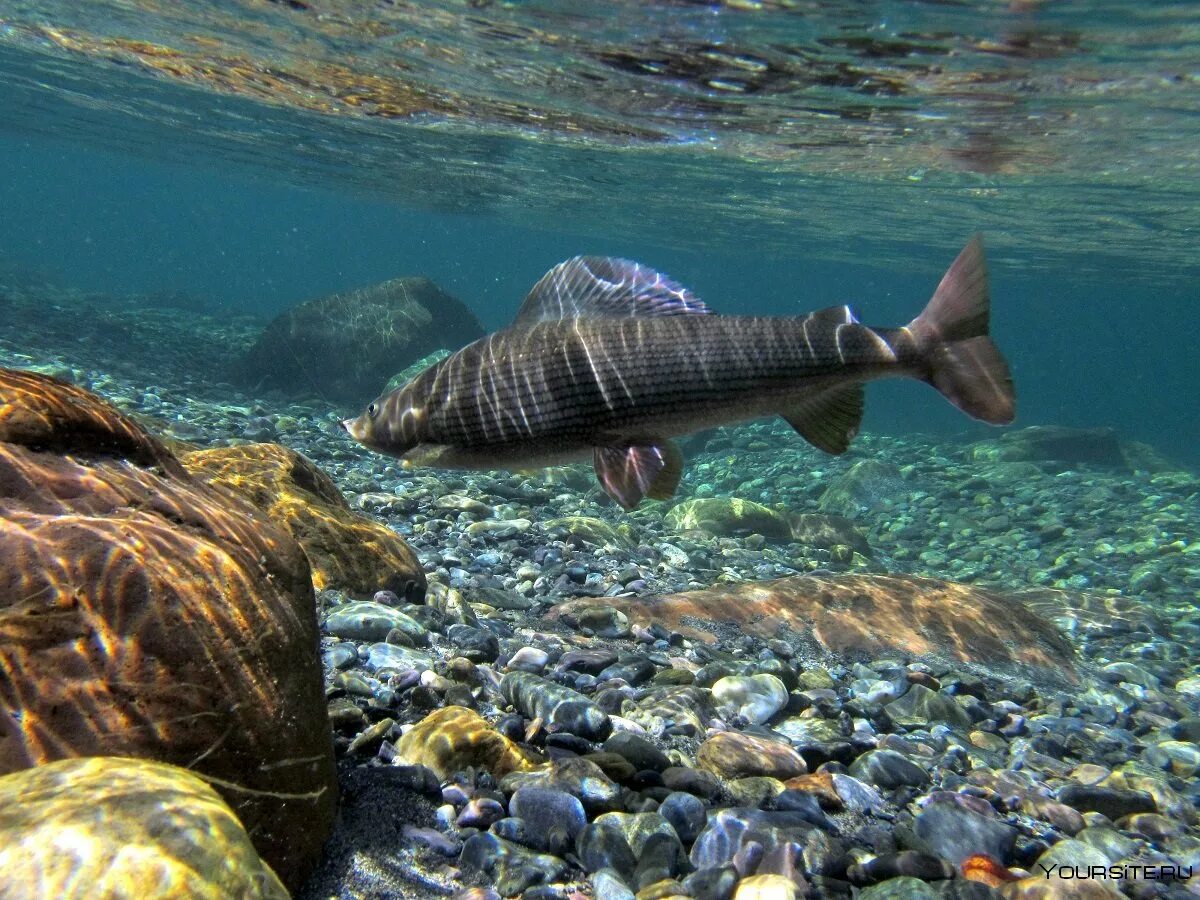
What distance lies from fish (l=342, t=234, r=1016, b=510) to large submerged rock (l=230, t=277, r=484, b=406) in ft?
58.4

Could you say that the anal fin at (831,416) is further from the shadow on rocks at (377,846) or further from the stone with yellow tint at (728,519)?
the stone with yellow tint at (728,519)

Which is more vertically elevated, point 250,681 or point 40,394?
point 40,394

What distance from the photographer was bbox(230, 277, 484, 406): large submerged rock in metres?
21.4

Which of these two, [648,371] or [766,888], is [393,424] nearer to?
[648,371]

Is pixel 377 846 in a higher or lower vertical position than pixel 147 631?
lower

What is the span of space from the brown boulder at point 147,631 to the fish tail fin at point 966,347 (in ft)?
10.4

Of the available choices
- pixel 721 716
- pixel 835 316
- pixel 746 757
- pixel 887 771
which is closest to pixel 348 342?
pixel 721 716

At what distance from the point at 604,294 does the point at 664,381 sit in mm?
688

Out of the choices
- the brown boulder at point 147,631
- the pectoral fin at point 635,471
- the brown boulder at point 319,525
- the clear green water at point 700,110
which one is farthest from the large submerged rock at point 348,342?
the brown boulder at point 147,631

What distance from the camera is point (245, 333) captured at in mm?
28078

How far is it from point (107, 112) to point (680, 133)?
Answer: 27.3 m

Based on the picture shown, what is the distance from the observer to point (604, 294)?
404 cm

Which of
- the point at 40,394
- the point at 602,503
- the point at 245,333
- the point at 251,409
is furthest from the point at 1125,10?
the point at 245,333

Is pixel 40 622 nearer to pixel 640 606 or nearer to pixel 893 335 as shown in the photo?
pixel 893 335
